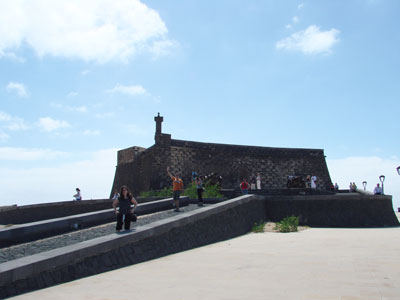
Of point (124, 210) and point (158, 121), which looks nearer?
point (124, 210)

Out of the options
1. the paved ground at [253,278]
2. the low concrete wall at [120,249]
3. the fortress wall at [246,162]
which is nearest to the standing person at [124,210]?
the low concrete wall at [120,249]

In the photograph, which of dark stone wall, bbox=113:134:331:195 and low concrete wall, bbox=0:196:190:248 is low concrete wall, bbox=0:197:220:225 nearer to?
dark stone wall, bbox=113:134:331:195

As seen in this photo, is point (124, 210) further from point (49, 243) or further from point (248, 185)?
point (248, 185)

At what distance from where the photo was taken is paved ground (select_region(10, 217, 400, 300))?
4.15 meters

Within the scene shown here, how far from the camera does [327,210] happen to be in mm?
15297

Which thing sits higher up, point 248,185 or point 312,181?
point 312,181

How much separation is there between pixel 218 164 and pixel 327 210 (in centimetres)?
1378

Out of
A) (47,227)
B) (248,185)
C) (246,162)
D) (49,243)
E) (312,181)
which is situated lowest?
(49,243)

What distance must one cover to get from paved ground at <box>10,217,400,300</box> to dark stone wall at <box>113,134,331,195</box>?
719 inches

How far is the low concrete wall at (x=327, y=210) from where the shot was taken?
49.9 ft

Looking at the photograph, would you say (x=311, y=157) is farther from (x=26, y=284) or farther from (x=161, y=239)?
(x=26, y=284)

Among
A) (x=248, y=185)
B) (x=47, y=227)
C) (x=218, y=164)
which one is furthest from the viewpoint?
(x=218, y=164)

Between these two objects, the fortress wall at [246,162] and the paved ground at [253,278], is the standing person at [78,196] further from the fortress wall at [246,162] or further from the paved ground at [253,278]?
the paved ground at [253,278]

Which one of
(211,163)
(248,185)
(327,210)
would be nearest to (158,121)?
(211,163)
